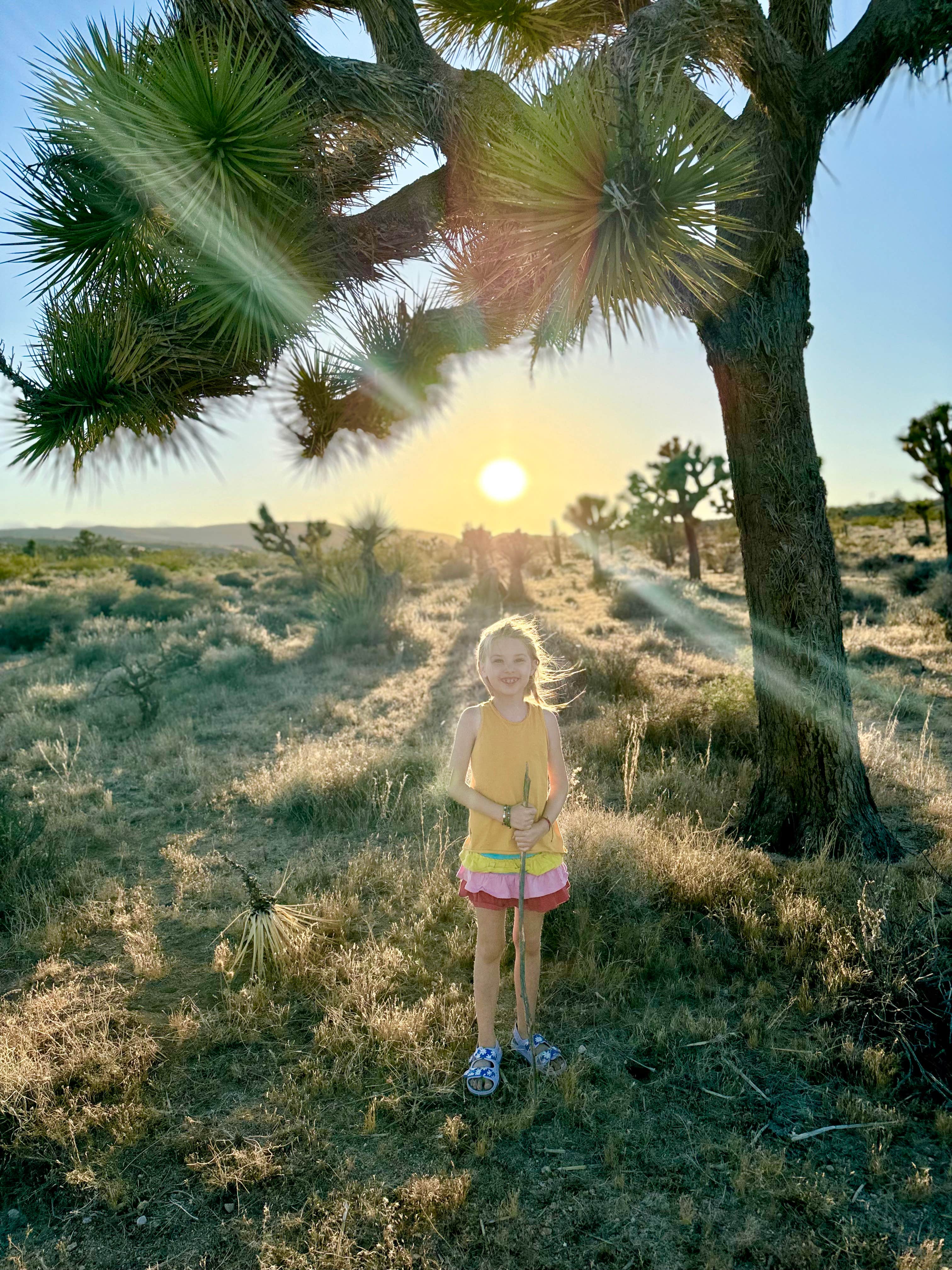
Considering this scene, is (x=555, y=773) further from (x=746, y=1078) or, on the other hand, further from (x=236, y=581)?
(x=236, y=581)

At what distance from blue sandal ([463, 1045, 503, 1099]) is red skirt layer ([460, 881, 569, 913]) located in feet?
1.87

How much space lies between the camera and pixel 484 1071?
9.24 ft

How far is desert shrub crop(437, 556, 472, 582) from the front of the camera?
1062 inches

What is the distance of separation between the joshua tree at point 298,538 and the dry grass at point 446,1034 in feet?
62.5

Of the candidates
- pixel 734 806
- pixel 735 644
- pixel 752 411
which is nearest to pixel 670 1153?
pixel 734 806

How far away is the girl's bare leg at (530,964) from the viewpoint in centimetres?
290

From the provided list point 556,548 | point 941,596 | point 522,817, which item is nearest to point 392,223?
point 522,817

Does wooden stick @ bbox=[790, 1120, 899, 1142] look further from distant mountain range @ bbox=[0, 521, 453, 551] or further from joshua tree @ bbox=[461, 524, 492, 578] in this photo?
distant mountain range @ bbox=[0, 521, 453, 551]

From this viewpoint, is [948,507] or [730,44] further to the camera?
[948,507]

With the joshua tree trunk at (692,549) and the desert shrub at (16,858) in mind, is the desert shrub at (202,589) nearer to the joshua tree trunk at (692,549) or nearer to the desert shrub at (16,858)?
the joshua tree trunk at (692,549)

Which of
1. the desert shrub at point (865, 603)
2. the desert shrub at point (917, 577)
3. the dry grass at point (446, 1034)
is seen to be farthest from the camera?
the desert shrub at point (917, 577)

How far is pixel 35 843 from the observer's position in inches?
192

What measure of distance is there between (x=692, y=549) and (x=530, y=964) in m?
22.4

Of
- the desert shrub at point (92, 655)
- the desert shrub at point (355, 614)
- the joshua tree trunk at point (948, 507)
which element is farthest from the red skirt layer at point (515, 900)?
the joshua tree trunk at point (948, 507)
